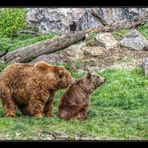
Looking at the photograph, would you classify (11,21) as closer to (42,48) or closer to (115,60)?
(42,48)

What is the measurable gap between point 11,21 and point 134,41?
6.62 meters

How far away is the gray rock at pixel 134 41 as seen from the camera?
15.0 metres

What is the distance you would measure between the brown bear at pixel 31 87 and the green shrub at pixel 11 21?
1002 centimetres

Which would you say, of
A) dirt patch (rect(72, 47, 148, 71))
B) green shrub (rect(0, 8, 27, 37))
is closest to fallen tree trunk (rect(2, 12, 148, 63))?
dirt patch (rect(72, 47, 148, 71))

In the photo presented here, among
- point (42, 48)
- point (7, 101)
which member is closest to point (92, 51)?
point (42, 48)

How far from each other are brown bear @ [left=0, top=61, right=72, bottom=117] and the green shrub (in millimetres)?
10023

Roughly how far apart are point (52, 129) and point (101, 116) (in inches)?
63.8

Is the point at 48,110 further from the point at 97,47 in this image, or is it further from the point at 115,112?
the point at 97,47

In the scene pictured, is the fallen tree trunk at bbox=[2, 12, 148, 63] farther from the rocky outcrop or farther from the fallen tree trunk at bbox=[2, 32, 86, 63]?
the rocky outcrop

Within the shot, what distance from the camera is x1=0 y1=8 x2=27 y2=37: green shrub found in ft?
64.5

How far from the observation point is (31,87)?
9.26 m

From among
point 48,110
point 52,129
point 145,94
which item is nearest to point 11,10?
point 145,94

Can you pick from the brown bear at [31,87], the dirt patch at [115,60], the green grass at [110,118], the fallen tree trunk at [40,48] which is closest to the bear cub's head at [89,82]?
the brown bear at [31,87]
